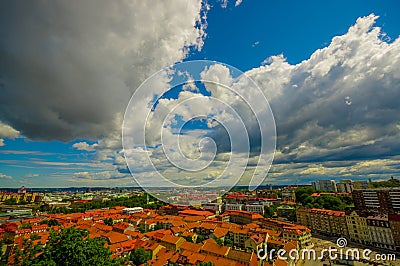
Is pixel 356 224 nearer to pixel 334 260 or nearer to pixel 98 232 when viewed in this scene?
pixel 334 260

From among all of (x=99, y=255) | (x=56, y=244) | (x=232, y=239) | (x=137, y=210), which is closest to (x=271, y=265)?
(x=232, y=239)

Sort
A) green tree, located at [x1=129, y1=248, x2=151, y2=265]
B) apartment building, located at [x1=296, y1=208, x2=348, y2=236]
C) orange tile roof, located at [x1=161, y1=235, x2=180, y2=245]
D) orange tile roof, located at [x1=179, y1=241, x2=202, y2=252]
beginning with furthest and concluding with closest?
apartment building, located at [x1=296, y1=208, x2=348, y2=236] < orange tile roof, located at [x1=161, y1=235, x2=180, y2=245] < orange tile roof, located at [x1=179, y1=241, x2=202, y2=252] < green tree, located at [x1=129, y1=248, x2=151, y2=265]

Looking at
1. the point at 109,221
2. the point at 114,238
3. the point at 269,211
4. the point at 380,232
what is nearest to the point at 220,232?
the point at 114,238

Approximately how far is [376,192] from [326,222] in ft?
38.1

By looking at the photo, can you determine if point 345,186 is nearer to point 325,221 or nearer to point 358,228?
point 325,221

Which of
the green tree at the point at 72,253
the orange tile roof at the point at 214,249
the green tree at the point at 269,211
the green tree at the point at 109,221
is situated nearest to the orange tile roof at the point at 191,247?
the orange tile roof at the point at 214,249

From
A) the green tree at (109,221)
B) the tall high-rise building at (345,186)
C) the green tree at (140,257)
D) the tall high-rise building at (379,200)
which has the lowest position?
the green tree at (109,221)

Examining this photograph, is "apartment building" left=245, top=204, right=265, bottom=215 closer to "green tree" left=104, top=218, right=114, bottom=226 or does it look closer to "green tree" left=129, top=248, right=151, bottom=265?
"green tree" left=104, top=218, right=114, bottom=226

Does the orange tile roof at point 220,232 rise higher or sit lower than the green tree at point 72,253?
lower

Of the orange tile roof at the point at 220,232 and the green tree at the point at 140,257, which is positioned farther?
the orange tile roof at the point at 220,232

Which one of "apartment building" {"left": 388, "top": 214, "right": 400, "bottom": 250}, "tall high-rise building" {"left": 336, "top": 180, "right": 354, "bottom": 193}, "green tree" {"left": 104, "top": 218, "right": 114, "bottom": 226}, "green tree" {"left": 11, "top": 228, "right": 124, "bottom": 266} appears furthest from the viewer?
"tall high-rise building" {"left": 336, "top": 180, "right": 354, "bottom": 193}

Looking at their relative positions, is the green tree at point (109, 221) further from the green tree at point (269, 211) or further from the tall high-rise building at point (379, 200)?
the tall high-rise building at point (379, 200)

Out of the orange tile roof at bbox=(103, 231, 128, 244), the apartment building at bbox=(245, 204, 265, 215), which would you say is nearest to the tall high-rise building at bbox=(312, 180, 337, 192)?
the apartment building at bbox=(245, 204, 265, 215)

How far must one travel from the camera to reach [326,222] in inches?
952
